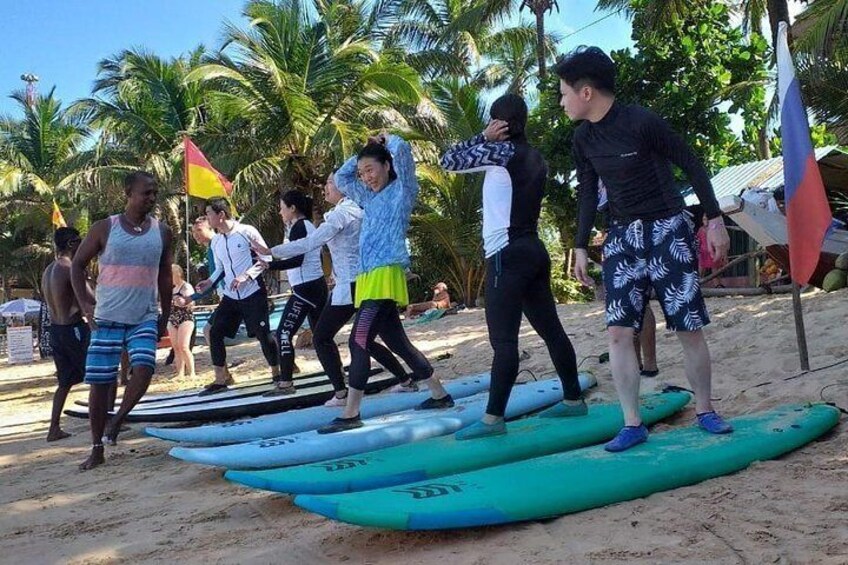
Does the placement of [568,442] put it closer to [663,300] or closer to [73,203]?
[663,300]

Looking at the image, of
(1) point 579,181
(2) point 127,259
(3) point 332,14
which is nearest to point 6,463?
(2) point 127,259

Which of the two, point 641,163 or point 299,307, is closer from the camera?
point 641,163

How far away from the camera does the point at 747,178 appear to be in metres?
14.4

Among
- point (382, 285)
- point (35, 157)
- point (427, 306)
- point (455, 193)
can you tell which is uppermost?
point (35, 157)

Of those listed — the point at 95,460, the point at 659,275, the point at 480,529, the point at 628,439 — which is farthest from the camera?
the point at 95,460

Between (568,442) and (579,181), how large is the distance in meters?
1.26

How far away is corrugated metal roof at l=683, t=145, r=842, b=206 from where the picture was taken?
43.4 feet

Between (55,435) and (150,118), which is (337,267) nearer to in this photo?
(55,435)

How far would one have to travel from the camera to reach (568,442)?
12.2 ft

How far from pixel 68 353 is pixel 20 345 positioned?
36.2 ft

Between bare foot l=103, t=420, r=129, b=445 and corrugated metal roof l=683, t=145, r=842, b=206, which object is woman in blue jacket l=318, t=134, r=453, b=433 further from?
corrugated metal roof l=683, t=145, r=842, b=206

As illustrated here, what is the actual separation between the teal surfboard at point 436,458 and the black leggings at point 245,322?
3.24m

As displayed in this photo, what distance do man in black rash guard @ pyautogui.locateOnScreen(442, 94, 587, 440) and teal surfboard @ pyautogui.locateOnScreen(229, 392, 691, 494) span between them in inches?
6.7

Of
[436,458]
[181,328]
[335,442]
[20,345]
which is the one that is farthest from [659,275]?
[20,345]
